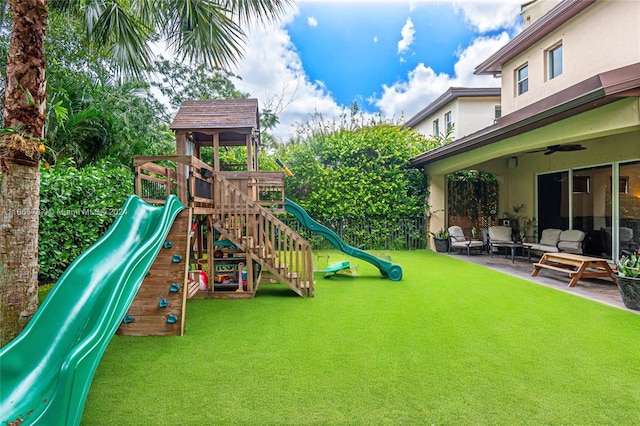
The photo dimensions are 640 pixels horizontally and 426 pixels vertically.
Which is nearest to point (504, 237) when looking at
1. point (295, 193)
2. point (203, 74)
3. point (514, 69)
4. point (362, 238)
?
point (362, 238)

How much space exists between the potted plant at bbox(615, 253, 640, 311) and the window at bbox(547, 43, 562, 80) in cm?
653

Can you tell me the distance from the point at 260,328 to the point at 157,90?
16.2 m

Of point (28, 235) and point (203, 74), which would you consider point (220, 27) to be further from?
point (203, 74)

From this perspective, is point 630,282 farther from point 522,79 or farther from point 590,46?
point 522,79

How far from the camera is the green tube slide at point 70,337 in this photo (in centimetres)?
166

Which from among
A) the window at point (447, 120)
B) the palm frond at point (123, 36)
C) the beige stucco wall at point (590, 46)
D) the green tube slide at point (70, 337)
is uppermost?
the window at point (447, 120)

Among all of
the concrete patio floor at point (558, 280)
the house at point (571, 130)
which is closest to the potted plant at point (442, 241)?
the house at point (571, 130)

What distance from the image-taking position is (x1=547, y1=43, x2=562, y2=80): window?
8867 millimetres

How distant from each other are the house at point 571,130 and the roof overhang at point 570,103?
0.05 ft

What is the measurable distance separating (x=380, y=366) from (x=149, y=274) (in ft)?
9.53

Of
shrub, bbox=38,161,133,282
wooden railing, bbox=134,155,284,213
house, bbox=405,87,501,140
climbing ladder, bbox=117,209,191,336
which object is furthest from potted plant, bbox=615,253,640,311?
house, bbox=405,87,501,140

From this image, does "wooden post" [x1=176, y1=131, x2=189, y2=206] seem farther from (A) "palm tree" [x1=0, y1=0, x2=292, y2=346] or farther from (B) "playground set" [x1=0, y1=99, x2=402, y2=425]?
(A) "palm tree" [x1=0, y1=0, x2=292, y2=346]

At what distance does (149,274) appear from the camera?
3982 millimetres

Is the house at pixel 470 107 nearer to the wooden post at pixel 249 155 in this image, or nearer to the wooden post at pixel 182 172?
the wooden post at pixel 249 155
